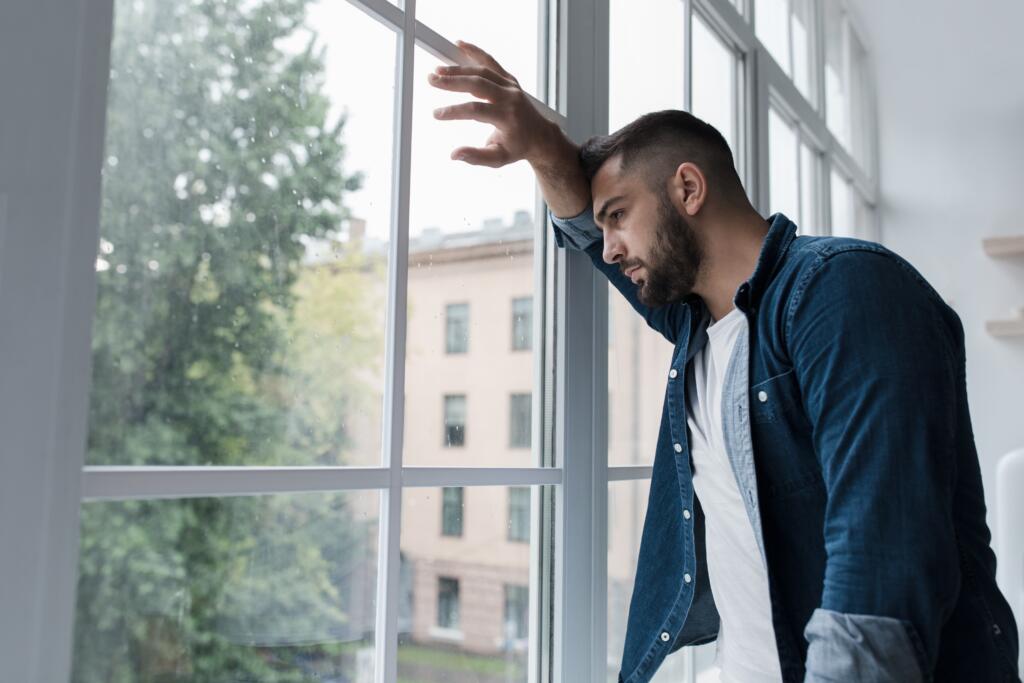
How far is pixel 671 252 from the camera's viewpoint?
3.95 feet

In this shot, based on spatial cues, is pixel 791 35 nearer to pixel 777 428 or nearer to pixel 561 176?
pixel 561 176

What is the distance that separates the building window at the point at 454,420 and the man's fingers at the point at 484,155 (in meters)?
0.30

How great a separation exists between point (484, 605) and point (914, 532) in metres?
0.58

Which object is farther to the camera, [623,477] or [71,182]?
[623,477]

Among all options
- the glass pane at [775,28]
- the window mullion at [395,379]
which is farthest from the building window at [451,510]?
the glass pane at [775,28]

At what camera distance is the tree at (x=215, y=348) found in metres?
0.74

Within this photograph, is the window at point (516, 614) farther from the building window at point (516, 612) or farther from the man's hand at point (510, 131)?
the man's hand at point (510, 131)

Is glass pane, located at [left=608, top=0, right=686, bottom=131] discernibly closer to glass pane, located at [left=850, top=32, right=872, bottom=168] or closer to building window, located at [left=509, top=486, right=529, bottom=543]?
building window, located at [left=509, top=486, right=529, bottom=543]

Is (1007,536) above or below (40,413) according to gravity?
below

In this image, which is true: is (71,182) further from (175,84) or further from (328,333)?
(328,333)

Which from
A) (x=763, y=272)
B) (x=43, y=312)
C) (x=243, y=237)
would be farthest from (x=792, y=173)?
(x=43, y=312)

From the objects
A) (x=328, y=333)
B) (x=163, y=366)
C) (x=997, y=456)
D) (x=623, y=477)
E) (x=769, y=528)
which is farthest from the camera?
(x=997, y=456)

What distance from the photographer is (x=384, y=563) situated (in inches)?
39.8

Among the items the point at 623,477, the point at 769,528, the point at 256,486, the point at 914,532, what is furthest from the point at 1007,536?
the point at 256,486
